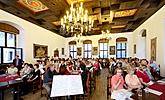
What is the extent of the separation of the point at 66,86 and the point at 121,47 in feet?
50.8

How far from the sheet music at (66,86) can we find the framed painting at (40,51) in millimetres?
8566

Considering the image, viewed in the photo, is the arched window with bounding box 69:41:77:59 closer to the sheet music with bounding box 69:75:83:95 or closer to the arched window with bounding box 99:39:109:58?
the arched window with bounding box 99:39:109:58

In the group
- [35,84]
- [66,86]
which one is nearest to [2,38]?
[35,84]

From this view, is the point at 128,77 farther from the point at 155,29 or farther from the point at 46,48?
the point at 46,48

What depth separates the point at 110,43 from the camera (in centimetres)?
1777

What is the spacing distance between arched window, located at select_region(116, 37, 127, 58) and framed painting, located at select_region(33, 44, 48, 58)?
329 inches

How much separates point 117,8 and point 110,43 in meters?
9.24

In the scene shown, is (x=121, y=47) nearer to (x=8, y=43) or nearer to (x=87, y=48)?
(x=87, y=48)

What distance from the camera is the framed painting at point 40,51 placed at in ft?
36.3

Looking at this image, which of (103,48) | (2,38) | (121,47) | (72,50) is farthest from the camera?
(72,50)

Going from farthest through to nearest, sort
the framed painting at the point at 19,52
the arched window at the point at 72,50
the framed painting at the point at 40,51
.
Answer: the arched window at the point at 72,50 < the framed painting at the point at 40,51 < the framed painting at the point at 19,52

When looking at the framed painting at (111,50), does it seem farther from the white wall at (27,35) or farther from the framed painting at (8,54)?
the framed painting at (8,54)

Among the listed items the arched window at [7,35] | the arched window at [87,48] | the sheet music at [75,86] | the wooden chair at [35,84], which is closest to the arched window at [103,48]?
the arched window at [87,48]

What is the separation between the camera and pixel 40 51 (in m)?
11.9
